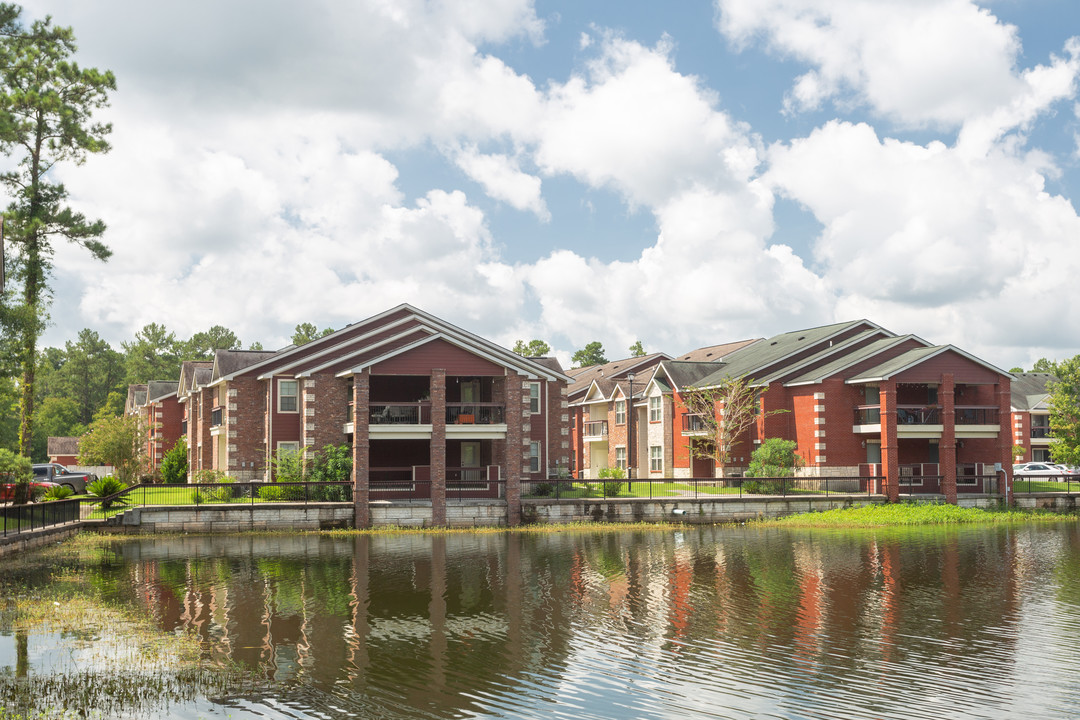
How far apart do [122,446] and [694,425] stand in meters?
36.1

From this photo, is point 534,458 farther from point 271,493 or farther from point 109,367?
point 109,367

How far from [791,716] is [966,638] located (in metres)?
6.88

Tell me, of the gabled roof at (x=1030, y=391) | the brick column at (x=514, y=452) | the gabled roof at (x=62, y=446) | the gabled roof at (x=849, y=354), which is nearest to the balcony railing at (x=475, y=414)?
the brick column at (x=514, y=452)

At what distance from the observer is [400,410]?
1868 inches

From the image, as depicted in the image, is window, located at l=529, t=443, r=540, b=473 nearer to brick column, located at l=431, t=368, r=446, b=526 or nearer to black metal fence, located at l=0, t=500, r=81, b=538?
brick column, located at l=431, t=368, r=446, b=526

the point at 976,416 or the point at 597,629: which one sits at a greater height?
the point at 976,416

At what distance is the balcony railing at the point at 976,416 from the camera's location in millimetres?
53344

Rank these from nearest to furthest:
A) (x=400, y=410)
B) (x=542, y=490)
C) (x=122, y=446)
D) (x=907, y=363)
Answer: (x=542, y=490)
(x=400, y=410)
(x=907, y=363)
(x=122, y=446)

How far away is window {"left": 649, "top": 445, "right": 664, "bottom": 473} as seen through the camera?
61.8m

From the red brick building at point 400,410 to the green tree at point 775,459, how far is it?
1089 centimetres

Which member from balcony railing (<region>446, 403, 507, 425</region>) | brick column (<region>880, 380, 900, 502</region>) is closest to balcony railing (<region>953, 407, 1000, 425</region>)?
brick column (<region>880, 380, 900, 502</region>)

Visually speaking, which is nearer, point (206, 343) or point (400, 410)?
point (400, 410)

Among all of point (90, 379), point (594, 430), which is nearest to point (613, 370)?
point (594, 430)

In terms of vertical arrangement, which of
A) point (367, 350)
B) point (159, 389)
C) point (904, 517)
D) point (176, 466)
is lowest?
point (904, 517)
